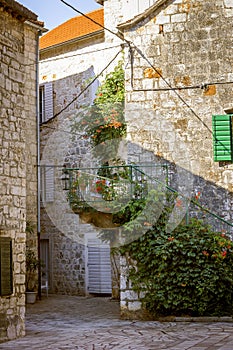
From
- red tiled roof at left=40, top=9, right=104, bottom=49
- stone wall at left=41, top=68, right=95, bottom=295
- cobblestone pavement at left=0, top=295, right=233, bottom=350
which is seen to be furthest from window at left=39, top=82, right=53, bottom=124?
cobblestone pavement at left=0, top=295, right=233, bottom=350

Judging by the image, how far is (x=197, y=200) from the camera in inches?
460

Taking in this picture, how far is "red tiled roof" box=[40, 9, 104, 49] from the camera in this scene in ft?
53.5

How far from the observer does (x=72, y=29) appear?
677 inches

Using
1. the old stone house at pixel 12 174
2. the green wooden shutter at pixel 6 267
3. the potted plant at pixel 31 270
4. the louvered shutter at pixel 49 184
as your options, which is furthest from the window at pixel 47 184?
the green wooden shutter at pixel 6 267

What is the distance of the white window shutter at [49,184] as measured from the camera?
55.4 ft

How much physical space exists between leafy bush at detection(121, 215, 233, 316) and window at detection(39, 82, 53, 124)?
725 cm

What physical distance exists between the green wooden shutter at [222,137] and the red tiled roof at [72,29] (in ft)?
17.9

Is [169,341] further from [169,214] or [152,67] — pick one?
[152,67]

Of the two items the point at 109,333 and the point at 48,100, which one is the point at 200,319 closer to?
the point at 109,333

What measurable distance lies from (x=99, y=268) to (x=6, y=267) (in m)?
7.36

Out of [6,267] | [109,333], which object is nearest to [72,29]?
[6,267]

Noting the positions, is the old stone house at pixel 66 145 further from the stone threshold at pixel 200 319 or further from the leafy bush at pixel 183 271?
the stone threshold at pixel 200 319

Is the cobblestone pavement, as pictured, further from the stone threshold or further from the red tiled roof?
the red tiled roof

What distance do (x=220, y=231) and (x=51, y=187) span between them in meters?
6.74
